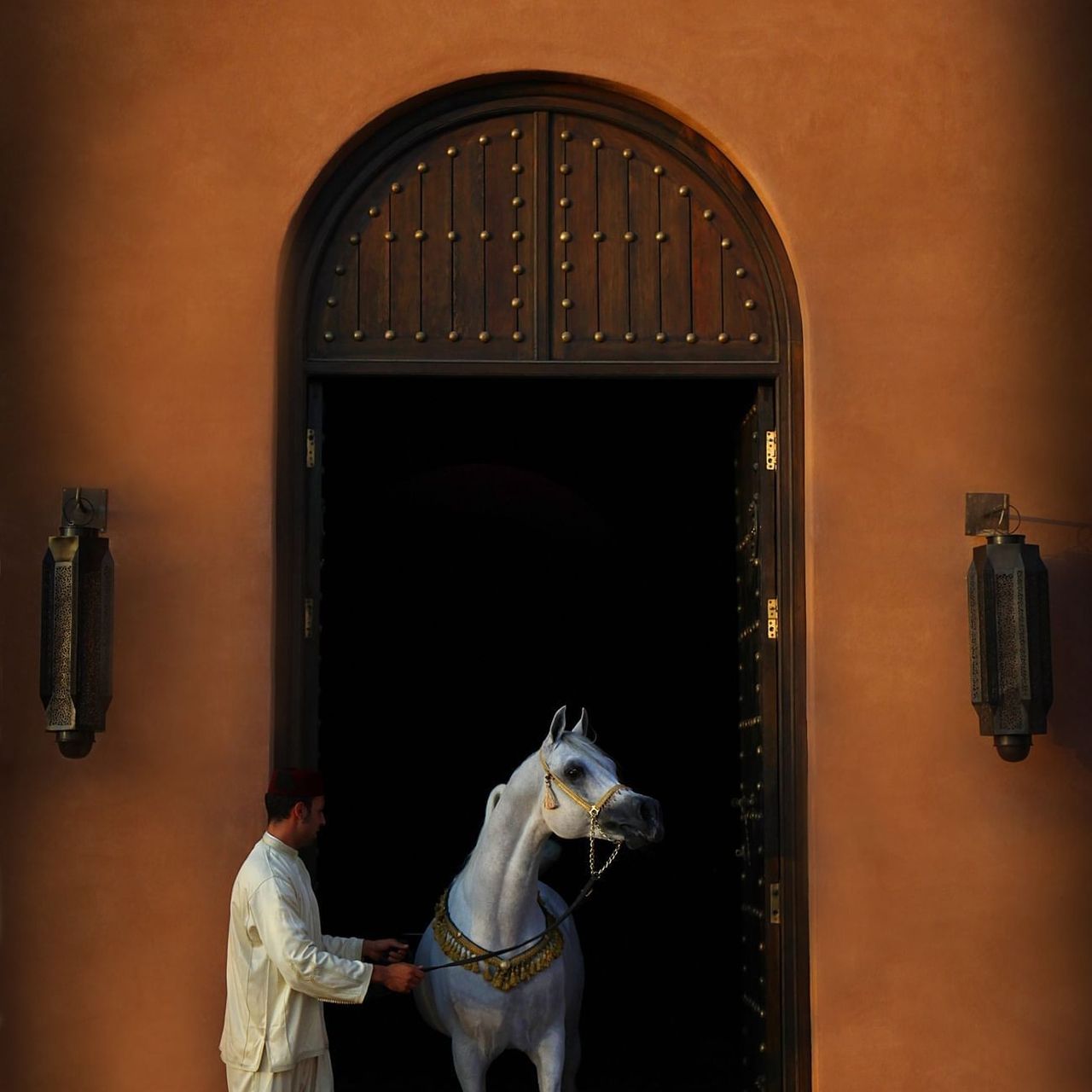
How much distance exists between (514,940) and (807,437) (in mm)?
1959

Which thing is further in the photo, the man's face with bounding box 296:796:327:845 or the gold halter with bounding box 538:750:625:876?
the gold halter with bounding box 538:750:625:876

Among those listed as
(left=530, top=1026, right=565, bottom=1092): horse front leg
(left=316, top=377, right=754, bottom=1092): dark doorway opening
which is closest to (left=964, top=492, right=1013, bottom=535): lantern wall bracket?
(left=530, top=1026, right=565, bottom=1092): horse front leg

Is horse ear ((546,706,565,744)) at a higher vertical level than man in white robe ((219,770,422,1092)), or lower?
higher

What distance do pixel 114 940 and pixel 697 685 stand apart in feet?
16.7

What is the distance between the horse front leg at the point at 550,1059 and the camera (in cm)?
579

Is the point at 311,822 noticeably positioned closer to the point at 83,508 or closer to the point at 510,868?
the point at 510,868

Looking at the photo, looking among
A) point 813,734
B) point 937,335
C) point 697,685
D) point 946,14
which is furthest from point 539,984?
point 697,685

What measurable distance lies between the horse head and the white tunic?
0.82 m

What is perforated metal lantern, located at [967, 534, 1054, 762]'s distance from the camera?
5.57m

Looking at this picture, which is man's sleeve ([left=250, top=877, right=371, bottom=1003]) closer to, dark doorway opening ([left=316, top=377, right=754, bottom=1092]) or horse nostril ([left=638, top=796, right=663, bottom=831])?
horse nostril ([left=638, top=796, right=663, bottom=831])

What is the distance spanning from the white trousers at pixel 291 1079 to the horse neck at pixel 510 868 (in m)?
0.78

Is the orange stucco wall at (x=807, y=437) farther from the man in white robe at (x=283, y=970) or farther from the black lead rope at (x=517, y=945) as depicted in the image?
the black lead rope at (x=517, y=945)

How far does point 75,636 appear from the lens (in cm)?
547

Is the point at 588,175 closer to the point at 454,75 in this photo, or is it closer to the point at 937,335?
the point at 454,75
